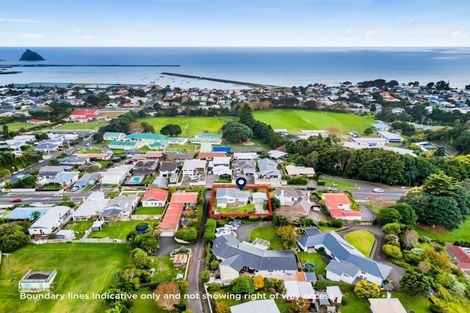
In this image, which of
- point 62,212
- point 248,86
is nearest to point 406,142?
point 62,212

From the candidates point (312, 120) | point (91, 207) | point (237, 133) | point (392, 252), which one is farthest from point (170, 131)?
point (392, 252)

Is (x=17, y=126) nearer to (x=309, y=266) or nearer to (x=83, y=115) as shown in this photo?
(x=83, y=115)

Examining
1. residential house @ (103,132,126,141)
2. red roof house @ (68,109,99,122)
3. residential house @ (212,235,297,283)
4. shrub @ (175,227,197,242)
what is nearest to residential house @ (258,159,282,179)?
shrub @ (175,227,197,242)

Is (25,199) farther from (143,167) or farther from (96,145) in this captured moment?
(96,145)

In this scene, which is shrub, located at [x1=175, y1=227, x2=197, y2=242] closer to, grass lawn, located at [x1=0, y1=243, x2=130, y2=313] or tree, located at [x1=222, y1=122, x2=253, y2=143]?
grass lawn, located at [x1=0, y1=243, x2=130, y2=313]

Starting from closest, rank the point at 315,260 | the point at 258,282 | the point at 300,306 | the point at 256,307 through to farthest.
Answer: the point at 256,307 < the point at 300,306 < the point at 258,282 < the point at 315,260

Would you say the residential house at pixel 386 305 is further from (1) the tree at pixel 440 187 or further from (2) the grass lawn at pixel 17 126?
(2) the grass lawn at pixel 17 126

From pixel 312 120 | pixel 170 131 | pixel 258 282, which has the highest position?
pixel 312 120
